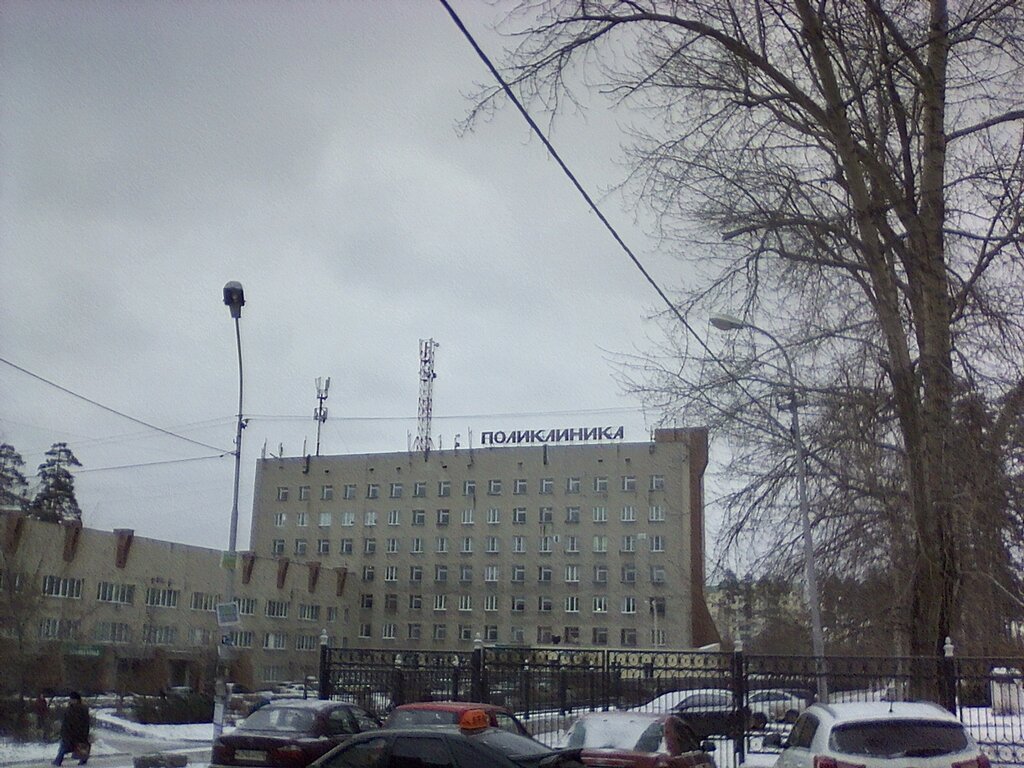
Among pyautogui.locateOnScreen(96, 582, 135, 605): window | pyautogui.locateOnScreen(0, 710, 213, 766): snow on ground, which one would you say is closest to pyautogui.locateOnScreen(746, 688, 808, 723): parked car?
pyautogui.locateOnScreen(0, 710, 213, 766): snow on ground

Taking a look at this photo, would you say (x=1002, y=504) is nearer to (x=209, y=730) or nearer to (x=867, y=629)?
(x=867, y=629)

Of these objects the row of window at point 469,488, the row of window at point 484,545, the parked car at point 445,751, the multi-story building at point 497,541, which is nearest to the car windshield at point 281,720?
the parked car at point 445,751

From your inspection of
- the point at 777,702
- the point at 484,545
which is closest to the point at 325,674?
the point at 777,702

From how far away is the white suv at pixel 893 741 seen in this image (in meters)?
10.3

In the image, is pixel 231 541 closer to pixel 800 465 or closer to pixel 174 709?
pixel 800 465

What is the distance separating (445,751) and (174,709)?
29.0 meters

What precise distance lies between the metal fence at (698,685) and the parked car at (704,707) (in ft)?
0.09

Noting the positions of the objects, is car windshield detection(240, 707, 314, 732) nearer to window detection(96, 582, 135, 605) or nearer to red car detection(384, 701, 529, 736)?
red car detection(384, 701, 529, 736)

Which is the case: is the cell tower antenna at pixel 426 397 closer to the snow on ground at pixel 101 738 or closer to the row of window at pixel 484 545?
the row of window at pixel 484 545

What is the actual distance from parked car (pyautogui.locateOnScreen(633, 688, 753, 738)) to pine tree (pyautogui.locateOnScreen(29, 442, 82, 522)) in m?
53.4

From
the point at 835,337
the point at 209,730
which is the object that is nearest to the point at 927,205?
the point at 835,337

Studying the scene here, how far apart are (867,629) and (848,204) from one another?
10.4 metres

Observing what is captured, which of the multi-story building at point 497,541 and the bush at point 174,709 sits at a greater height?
the multi-story building at point 497,541

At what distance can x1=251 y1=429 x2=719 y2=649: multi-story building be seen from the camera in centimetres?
8225
